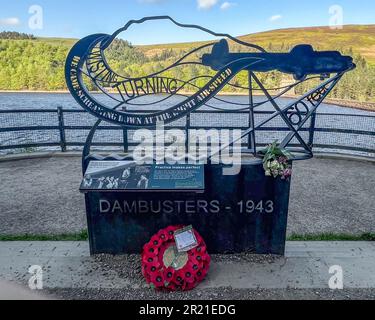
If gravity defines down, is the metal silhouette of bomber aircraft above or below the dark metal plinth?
above

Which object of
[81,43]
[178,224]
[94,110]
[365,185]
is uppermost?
[81,43]

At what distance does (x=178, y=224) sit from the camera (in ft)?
13.3

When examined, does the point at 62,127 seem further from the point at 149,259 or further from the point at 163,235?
the point at 149,259

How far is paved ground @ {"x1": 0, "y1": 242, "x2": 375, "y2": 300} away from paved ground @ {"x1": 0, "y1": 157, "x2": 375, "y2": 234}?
28.8 inches

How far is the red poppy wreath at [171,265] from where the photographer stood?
11.0ft

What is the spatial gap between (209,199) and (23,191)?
464 centimetres

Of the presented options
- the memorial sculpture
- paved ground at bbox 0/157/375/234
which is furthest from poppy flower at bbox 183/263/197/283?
paved ground at bbox 0/157/375/234

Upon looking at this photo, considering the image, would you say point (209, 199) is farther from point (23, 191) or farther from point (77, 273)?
point (23, 191)

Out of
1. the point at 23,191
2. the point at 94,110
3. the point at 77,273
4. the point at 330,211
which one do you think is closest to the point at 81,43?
the point at 94,110

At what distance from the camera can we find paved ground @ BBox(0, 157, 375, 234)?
5.15 m

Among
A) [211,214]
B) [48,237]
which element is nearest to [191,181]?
[211,214]

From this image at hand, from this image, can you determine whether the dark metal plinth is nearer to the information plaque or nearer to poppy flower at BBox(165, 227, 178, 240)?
the information plaque

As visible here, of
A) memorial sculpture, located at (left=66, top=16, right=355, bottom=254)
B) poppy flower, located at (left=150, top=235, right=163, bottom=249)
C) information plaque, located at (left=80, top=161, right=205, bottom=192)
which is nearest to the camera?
poppy flower, located at (left=150, top=235, right=163, bottom=249)

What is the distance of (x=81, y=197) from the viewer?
6.42 meters
